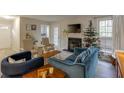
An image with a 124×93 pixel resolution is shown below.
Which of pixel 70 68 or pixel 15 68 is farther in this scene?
pixel 70 68

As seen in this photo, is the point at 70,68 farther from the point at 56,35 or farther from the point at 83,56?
the point at 56,35

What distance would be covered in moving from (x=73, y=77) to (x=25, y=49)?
2.82 ft

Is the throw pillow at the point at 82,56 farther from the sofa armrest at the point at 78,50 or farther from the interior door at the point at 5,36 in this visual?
the interior door at the point at 5,36

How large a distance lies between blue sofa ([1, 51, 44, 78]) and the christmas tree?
0.78 m

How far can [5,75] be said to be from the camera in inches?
73.7

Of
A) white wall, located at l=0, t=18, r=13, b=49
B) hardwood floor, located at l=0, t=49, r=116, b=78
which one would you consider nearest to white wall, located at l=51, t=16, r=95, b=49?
hardwood floor, located at l=0, t=49, r=116, b=78

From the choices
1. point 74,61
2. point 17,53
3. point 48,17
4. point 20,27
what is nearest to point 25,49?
point 17,53

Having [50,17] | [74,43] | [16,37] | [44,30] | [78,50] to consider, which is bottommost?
[78,50]

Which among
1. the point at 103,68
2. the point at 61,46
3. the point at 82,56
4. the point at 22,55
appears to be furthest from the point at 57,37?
the point at 103,68

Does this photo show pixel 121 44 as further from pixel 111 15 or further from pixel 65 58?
pixel 65 58

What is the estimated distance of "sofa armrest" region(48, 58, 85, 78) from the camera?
194 centimetres

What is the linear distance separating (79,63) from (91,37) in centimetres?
46

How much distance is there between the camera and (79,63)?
6.82 feet
